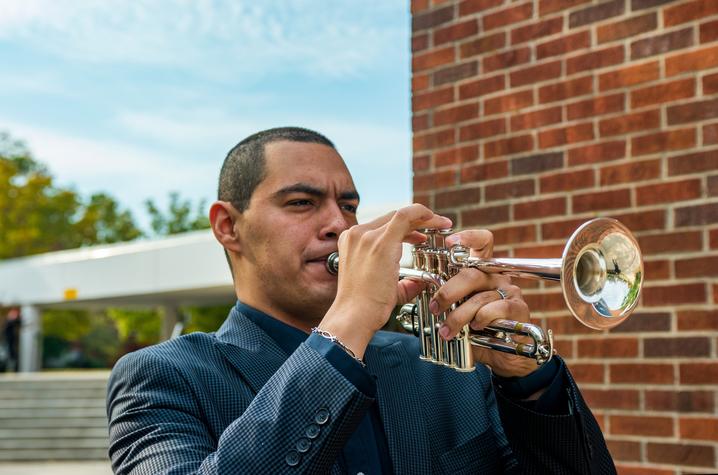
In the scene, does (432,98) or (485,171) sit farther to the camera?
(432,98)

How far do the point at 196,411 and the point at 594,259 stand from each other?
111 cm

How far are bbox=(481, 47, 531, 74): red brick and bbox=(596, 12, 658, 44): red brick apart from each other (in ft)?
1.14

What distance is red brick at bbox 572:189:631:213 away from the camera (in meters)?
3.63

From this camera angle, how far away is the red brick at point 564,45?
3791mm

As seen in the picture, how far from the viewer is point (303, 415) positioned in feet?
6.46

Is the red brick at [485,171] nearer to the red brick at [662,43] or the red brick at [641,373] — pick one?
the red brick at [662,43]

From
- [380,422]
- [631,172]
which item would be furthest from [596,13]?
[380,422]

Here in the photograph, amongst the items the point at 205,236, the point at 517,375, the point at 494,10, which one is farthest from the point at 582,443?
the point at 205,236

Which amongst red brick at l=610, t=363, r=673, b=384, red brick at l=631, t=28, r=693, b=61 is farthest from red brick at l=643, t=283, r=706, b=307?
red brick at l=631, t=28, r=693, b=61

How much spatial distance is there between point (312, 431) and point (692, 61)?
93.1 inches

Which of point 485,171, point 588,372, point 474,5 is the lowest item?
point 588,372

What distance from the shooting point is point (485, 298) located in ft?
7.43

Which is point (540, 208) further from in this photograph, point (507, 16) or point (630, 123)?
point (507, 16)

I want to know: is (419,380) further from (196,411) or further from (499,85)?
(499,85)
